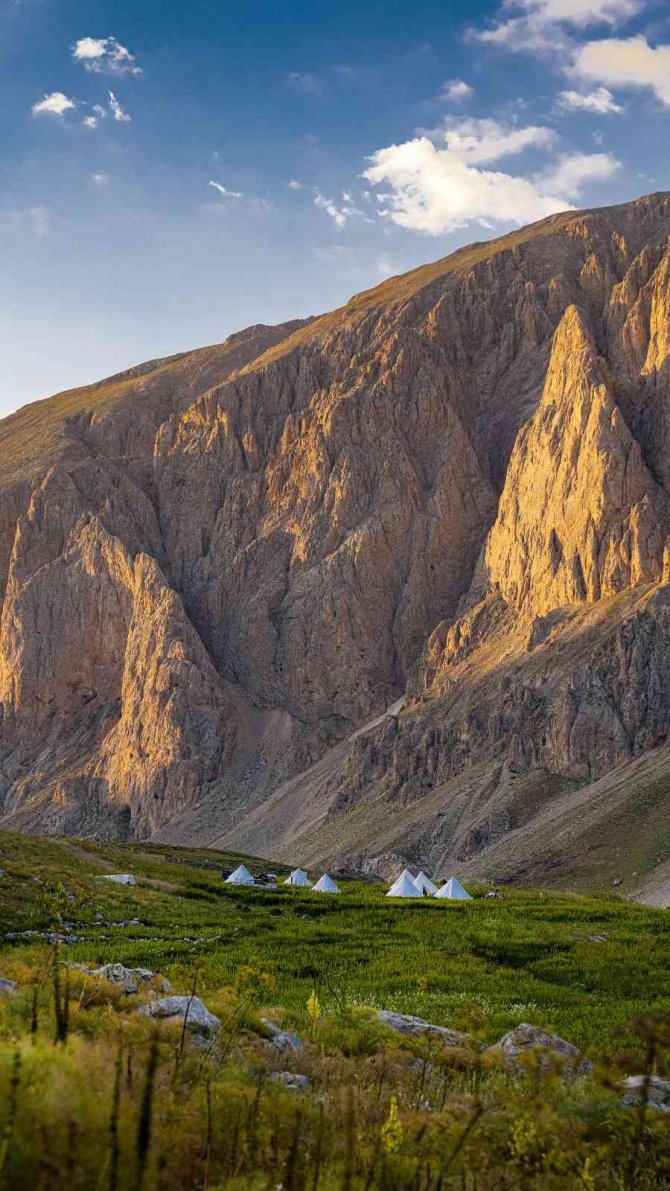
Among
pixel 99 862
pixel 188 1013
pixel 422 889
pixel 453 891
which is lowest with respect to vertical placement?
pixel 422 889

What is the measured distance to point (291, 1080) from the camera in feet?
33.4

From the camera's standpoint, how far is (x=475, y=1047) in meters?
11.1

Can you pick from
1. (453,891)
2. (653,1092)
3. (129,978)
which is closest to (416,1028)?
(653,1092)

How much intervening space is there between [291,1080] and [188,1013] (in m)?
1.73

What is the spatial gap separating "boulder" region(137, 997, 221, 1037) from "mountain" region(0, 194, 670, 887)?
7542 centimetres

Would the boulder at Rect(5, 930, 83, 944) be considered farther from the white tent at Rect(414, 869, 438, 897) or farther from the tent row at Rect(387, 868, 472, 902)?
the white tent at Rect(414, 869, 438, 897)

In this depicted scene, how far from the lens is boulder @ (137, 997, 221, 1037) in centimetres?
1130

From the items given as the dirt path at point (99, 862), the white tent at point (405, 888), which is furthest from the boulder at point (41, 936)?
the white tent at point (405, 888)

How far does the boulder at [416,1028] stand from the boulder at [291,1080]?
244 centimetres

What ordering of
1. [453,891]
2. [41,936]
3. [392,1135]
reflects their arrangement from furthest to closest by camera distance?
1. [453,891]
2. [41,936]
3. [392,1135]

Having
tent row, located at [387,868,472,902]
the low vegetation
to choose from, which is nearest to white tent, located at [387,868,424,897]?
tent row, located at [387,868,472,902]

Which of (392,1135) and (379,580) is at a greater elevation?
(379,580)

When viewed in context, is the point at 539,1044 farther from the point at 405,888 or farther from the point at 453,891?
the point at 405,888

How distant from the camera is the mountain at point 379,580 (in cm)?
10250
